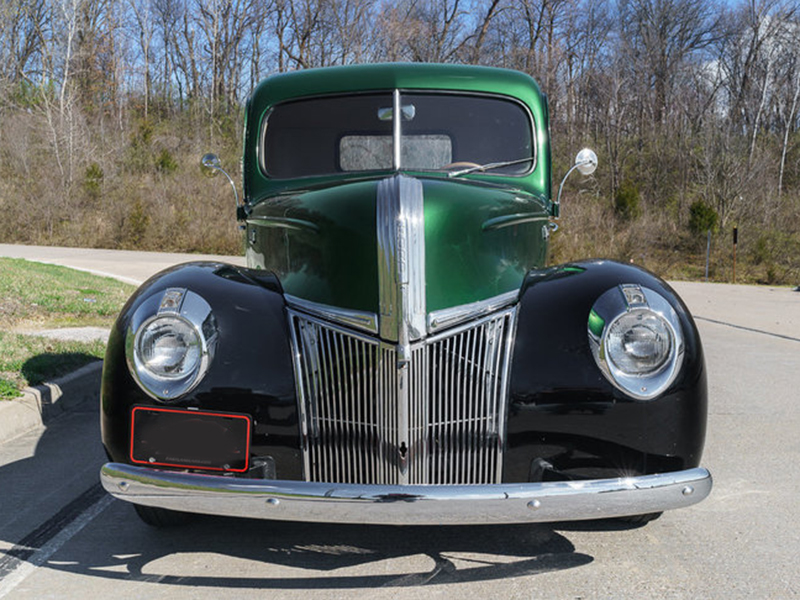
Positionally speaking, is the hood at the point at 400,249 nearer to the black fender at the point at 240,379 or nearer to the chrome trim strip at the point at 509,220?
the chrome trim strip at the point at 509,220

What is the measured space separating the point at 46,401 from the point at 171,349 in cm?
279

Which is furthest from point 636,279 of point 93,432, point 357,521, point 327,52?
point 327,52

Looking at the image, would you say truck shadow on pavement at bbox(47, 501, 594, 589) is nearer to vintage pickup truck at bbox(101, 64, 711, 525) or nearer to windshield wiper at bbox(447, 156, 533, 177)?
vintage pickup truck at bbox(101, 64, 711, 525)

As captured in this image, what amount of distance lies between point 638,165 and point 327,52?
14.8 metres

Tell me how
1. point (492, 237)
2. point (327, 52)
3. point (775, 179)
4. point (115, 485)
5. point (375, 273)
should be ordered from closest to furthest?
point (115, 485) → point (375, 273) → point (492, 237) → point (775, 179) → point (327, 52)

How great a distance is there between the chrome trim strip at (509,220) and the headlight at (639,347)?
68 cm

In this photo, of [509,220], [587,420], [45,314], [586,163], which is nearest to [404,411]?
[587,420]

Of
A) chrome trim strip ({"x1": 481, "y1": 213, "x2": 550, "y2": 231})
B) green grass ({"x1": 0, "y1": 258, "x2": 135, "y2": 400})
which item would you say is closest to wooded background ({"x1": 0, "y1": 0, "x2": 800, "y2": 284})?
green grass ({"x1": 0, "y1": 258, "x2": 135, "y2": 400})

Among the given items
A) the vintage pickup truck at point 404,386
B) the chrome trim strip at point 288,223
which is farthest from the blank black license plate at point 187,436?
the chrome trim strip at point 288,223

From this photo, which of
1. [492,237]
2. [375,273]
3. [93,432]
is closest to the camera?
[375,273]

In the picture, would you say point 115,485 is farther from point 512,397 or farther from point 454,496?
point 512,397

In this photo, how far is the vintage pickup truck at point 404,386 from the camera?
2576mm

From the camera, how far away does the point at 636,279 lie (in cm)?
303

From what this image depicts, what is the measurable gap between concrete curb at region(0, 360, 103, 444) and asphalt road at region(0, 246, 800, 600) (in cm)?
57
